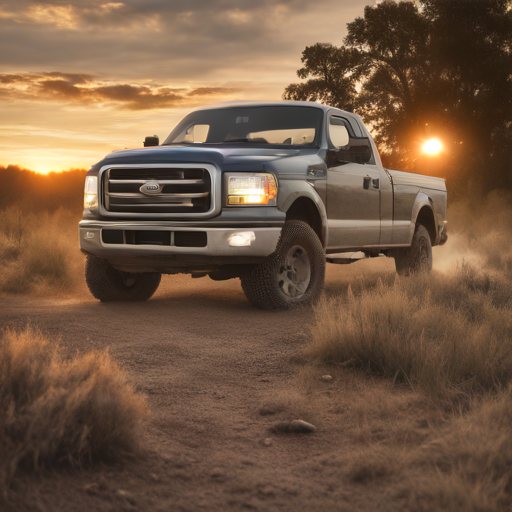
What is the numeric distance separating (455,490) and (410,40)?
2680 centimetres

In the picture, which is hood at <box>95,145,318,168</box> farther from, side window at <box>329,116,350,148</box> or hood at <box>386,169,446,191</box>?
hood at <box>386,169,446,191</box>

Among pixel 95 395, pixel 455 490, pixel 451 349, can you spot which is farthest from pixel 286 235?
pixel 455 490

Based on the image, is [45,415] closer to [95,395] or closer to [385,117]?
[95,395]

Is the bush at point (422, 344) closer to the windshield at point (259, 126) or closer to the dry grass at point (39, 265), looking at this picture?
the windshield at point (259, 126)

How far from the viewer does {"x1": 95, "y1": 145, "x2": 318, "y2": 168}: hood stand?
6.78 meters

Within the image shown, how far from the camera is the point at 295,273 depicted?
7.49 metres

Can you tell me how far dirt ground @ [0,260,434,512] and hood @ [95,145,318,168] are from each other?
4.95 ft

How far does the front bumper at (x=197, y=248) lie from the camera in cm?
667

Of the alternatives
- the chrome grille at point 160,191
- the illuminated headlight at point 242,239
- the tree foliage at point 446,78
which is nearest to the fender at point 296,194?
the illuminated headlight at point 242,239

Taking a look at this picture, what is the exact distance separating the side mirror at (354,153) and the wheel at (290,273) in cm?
106

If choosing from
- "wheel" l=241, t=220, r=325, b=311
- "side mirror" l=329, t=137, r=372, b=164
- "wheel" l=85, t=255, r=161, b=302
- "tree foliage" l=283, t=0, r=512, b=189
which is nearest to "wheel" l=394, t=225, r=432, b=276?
"side mirror" l=329, t=137, r=372, b=164

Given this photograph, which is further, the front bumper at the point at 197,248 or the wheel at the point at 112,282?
the wheel at the point at 112,282

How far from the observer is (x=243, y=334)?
6.23m

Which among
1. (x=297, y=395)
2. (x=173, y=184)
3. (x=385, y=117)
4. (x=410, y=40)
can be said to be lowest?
(x=297, y=395)
